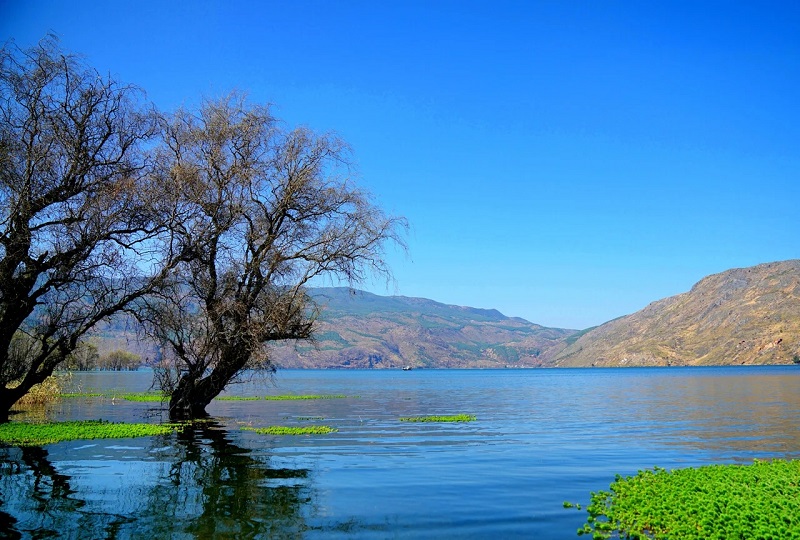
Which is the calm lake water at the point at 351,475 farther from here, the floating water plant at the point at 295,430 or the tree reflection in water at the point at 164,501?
the floating water plant at the point at 295,430

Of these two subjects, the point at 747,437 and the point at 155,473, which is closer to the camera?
the point at 155,473

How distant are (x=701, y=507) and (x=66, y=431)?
1117 inches

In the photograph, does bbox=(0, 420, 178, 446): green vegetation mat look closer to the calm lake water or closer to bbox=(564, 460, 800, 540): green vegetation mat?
the calm lake water

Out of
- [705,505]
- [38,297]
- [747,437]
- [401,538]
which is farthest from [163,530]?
[747,437]

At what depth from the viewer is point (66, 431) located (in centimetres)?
3136

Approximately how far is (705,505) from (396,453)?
14.6 metres

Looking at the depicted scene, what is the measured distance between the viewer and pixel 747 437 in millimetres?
34875

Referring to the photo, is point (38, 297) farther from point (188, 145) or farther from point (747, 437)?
point (747, 437)

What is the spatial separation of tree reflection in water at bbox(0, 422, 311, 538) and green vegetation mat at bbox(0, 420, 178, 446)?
331 centimetres

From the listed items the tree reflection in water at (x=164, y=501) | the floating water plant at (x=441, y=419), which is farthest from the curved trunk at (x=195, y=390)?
the tree reflection in water at (x=164, y=501)

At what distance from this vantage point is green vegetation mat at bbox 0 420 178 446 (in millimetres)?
29234

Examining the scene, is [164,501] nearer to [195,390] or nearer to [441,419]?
[195,390]

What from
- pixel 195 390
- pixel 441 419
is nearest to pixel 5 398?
pixel 195 390

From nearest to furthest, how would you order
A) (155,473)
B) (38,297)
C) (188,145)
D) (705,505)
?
(705,505) < (155,473) < (38,297) < (188,145)
